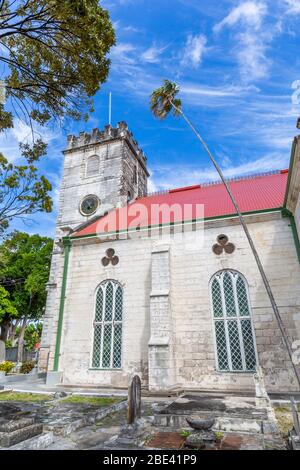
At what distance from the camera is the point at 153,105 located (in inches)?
520

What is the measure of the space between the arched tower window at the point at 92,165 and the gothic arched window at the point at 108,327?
1336cm

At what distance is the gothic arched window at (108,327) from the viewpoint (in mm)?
12938

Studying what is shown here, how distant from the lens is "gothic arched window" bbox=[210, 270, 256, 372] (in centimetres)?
1111

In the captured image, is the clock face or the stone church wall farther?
Result: the clock face

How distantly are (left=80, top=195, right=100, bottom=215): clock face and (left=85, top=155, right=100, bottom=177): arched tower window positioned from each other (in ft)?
8.23

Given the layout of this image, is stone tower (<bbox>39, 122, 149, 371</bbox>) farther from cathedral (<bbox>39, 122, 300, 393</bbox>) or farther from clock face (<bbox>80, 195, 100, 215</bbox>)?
cathedral (<bbox>39, 122, 300, 393</bbox>)

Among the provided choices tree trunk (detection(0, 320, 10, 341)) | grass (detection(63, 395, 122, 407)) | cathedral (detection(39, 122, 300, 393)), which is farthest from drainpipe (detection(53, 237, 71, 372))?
tree trunk (detection(0, 320, 10, 341))

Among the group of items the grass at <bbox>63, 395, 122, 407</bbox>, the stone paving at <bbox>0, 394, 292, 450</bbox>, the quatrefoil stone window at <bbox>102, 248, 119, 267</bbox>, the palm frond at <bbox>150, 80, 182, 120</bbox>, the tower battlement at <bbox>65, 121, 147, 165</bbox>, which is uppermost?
the tower battlement at <bbox>65, 121, 147, 165</bbox>

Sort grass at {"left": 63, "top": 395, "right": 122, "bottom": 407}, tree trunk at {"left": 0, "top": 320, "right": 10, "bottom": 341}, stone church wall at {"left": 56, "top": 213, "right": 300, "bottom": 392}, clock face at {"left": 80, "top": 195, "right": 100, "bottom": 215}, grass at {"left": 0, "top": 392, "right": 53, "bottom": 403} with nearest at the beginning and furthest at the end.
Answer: grass at {"left": 63, "top": 395, "right": 122, "bottom": 407} → grass at {"left": 0, "top": 392, "right": 53, "bottom": 403} → stone church wall at {"left": 56, "top": 213, "right": 300, "bottom": 392} → clock face at {"left": 80, "top": 195, "right": 100, "bottom": 215} → tree trunk at {"left": 0, "top": 320, "right": 10, "bottom": 341}

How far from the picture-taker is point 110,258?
572 inches

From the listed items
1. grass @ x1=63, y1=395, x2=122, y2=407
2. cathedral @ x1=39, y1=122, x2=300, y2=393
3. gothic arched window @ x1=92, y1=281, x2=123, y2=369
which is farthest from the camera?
gothic arched window @ x1=92, y1=281, x2=123, y2=369

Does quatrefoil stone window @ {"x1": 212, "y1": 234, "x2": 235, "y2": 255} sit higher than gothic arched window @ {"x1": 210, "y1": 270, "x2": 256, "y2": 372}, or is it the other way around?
quatrefoil stone window @ {"x1": 212, "y1": 234, "x2": 235, "y2": 255}

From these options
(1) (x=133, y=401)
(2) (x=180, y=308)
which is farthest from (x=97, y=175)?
(1) (x=133, y=401)
